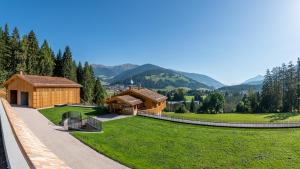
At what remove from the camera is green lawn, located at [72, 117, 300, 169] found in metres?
20.1

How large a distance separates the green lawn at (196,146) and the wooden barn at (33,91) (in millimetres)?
14941

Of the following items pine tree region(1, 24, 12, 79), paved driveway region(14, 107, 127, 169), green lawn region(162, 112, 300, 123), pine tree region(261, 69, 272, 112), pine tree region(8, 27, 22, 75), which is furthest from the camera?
pine tree region(261, 69, 272, 112)

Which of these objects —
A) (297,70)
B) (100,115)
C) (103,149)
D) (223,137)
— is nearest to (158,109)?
(100,115)

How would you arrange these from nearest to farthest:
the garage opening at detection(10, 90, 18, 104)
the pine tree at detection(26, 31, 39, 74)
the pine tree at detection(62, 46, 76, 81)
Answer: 1. the garage opening at detection(10, 90, 18, 104)
2. the pine tree at detection(26, 31, 39, 74)
3. the pine tree at detection(62, 46, 76, 81)

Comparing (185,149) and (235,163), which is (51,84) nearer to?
(185,149)

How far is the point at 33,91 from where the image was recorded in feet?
126

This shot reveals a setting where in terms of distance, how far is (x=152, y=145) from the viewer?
79.5ft

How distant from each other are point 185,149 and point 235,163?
469 centimetres

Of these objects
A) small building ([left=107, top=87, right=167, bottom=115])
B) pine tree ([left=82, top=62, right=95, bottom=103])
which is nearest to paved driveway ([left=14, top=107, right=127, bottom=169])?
small building ([left=107, top=87, right=167, bottom=115])

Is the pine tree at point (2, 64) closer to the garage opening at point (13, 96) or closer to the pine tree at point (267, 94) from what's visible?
the garage opening at point (13, 96)

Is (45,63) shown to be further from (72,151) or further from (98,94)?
(72,151)

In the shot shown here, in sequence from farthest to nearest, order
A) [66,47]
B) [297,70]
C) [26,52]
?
[66,47] < [297,70] < [26,52]

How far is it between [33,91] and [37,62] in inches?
1245

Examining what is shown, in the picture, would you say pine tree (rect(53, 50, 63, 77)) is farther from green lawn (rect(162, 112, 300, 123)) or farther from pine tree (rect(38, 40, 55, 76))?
green lawn (rect(162, 112, 300, 123))
